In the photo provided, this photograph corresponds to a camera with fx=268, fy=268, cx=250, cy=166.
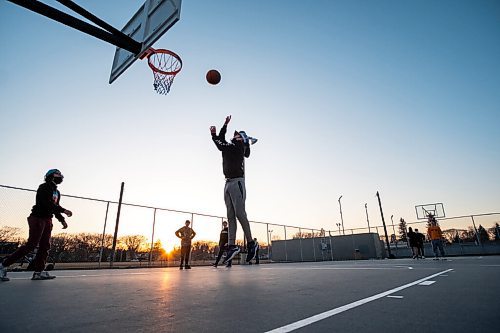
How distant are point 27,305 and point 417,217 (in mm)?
27920

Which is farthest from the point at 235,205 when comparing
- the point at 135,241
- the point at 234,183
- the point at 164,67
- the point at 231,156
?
the point at 135,241

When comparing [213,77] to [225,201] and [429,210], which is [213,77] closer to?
[225,201]

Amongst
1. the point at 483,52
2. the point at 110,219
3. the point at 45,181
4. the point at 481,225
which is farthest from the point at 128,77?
the point at 481,225

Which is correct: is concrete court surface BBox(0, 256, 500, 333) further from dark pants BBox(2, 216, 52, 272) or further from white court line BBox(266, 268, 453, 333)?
dark pants BBox(2, 216, 52, 272)

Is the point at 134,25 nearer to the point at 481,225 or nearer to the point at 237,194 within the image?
the point at 237,194

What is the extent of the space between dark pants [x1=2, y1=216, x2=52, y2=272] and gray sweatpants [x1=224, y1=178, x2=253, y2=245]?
2740 mm

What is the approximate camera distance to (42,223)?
3.98 metres

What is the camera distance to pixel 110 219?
39.0 ft

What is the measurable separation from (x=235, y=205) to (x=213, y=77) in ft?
11.1

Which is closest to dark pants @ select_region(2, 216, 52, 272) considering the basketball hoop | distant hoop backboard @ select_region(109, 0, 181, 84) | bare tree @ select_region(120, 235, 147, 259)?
distant hoop backboard @ select_region(109, 0, 181, 84)

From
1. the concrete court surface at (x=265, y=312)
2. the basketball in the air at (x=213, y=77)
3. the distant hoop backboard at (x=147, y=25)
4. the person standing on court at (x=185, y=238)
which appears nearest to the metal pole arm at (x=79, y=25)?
the distant hoop backboard at (x=147, y=25)

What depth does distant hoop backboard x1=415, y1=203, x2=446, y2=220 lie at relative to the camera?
2325cm

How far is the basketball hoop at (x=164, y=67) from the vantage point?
602 cm

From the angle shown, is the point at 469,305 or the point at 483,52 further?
the point at 483,52
